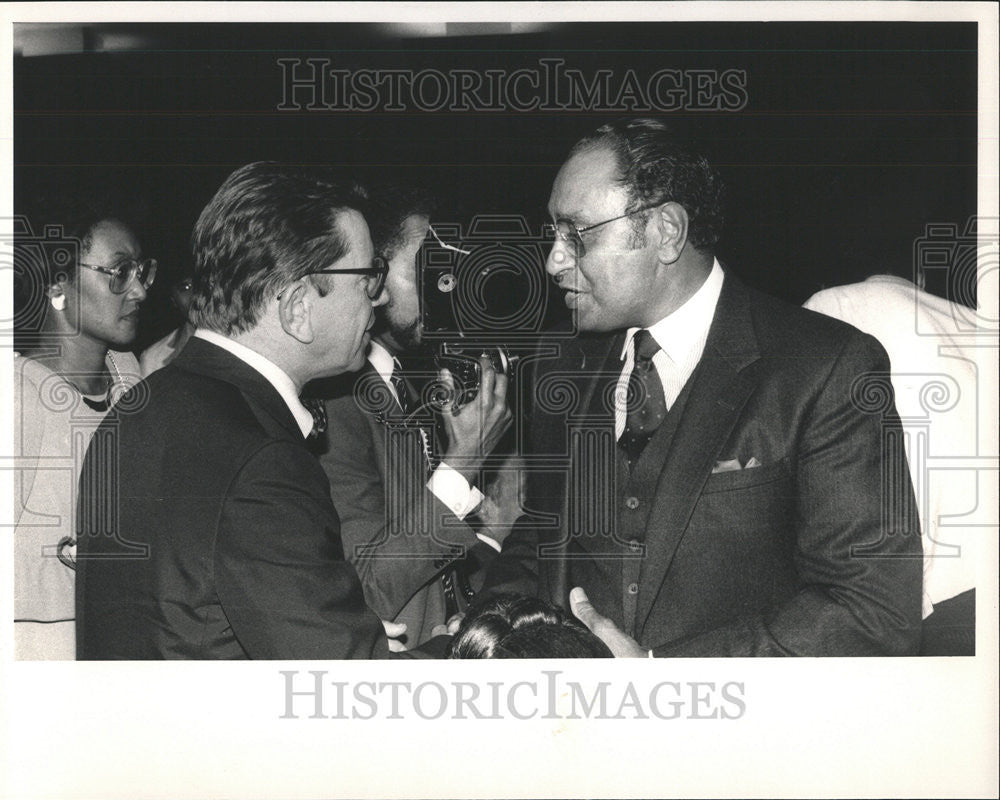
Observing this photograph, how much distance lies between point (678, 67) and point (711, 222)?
51 centimetres

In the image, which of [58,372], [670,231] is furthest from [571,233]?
[58,372]

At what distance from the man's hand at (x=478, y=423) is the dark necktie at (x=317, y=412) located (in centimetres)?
36

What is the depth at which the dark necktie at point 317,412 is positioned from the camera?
3.38 meters

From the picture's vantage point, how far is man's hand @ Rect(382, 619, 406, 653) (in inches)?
135

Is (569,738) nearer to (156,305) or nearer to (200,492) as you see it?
(200,492)

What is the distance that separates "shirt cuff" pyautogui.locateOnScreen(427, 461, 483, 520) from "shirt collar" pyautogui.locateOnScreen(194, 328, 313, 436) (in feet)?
1.37

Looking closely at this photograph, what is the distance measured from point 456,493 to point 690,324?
2.85 ft

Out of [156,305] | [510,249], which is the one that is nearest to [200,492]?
[156,305]

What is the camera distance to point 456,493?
3465 mm

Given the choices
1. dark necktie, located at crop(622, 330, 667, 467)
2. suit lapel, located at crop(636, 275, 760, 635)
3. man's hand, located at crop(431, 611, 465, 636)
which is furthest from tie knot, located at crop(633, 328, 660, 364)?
man's hand, located at crop(431, 611, 465, 636)

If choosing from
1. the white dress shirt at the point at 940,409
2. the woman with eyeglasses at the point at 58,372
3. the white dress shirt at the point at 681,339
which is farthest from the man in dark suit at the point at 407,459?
the white dress shirt at the point at 940,409

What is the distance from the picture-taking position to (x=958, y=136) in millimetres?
3572

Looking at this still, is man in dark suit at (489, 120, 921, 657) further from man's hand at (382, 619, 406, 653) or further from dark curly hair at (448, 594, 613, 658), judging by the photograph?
man's hand at (382, 619, 406, 653)

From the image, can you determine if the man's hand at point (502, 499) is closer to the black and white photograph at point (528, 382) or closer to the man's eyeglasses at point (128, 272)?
the black and white photograph at point (528, 382)
